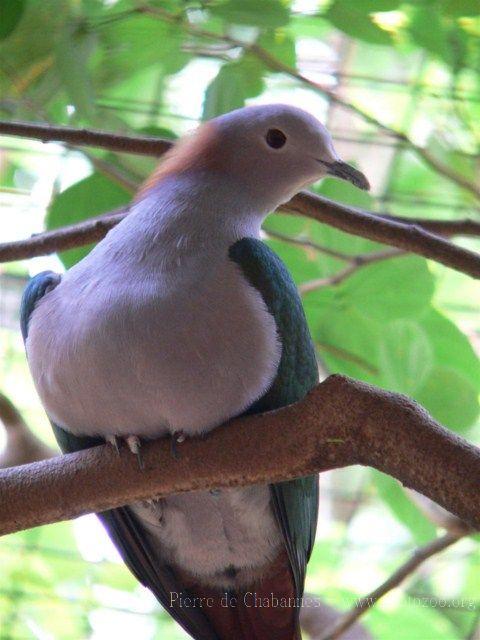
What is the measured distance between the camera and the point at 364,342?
1.42 metres

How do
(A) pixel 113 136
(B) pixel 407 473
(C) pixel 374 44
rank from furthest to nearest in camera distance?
(C) pixel 374 44, (A) pixel 113 136, (B) pixel 407 473

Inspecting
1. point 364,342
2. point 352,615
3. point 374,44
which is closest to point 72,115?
point 374,44

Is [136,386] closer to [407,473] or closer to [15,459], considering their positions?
[407,473]

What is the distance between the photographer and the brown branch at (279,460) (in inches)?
32.1

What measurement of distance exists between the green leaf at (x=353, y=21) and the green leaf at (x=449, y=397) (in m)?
0.47

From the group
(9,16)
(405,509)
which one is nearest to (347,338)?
(405,509)

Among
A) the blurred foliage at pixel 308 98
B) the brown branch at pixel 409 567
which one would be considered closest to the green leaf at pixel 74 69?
the blurred foliage at pixel 308 98

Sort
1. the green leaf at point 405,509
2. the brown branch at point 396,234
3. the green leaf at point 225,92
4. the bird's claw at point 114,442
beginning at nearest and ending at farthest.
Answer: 1. the bird's claw at point 114,442
2. the brown branch at point 396,234
3. the green leaf at point 225,92
4. the green leaf at point 405,509

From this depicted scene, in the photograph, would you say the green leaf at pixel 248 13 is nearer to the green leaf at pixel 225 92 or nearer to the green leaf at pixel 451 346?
the green leaf at pixel 225 92

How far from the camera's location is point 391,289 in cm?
138

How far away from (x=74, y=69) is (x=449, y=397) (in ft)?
2.24

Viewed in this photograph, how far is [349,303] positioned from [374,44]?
39cm

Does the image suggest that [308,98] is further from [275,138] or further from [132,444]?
[132,444]

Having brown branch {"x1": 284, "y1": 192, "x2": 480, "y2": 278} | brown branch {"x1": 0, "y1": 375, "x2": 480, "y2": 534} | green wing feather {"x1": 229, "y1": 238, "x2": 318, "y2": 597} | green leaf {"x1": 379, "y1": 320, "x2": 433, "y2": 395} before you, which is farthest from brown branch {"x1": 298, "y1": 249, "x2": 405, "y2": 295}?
brown branch {"x1": 0, "y1": 375, "x2": 480, "y2": 534}
